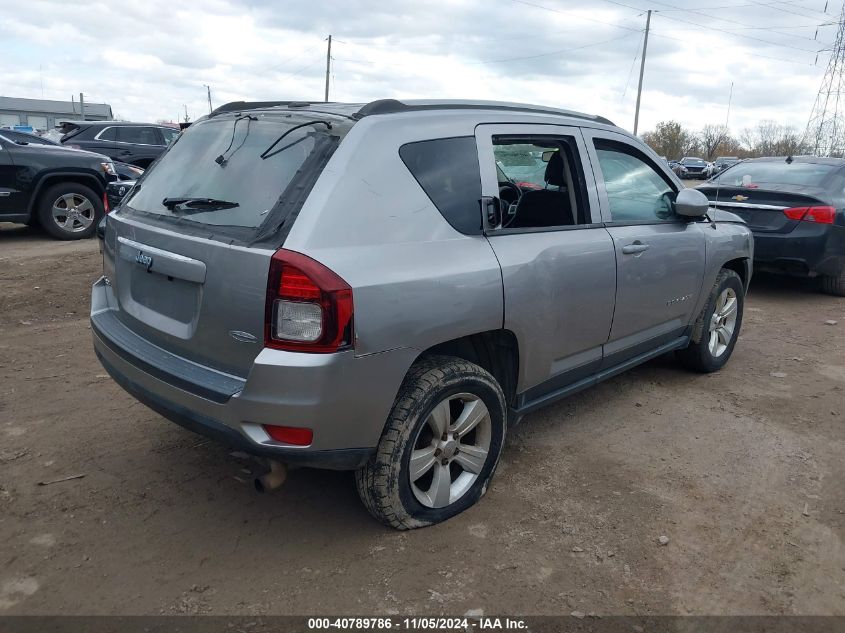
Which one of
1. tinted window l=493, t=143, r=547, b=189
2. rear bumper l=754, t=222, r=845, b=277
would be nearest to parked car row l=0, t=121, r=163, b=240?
tinted window l=493, t=143, r=547, b=189

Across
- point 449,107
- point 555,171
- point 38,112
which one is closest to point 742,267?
point 555,171

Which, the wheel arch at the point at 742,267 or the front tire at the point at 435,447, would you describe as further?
the wheel arch at the point at 742,267

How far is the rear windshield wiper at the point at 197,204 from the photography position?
2717 millimetres

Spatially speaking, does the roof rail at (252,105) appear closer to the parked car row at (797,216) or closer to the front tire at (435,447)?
the front tire at (435,447)

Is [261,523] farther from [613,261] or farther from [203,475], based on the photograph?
[613,261]

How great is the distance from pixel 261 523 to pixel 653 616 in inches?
65.2

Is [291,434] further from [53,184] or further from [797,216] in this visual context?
[53,184]

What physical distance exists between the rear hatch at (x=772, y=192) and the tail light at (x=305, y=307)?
20.0 ft

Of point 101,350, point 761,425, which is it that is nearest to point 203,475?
point 101,350

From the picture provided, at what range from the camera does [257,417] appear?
2.42m

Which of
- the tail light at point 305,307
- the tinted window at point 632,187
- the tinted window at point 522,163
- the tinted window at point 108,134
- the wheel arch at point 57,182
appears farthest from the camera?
the tinted window at point 108,134

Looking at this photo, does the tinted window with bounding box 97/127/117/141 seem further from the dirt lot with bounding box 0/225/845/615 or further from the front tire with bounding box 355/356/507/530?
the front tire with bounding box 355/356/507/530

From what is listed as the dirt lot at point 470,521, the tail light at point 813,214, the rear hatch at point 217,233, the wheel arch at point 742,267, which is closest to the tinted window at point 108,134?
the dirt lot at point 470,521

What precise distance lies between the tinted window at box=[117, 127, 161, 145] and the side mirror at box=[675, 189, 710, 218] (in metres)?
13.2
